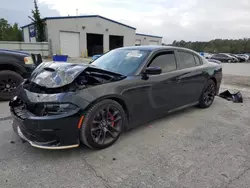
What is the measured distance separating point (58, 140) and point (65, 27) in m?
22.2

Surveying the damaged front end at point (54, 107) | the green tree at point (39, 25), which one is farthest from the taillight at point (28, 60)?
the green tree at point (39, 25)

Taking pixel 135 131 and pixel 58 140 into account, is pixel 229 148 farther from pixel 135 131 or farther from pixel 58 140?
pixel 58 140

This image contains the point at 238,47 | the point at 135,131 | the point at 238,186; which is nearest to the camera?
the point at 238,186

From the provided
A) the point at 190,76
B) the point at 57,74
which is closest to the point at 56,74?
the point at 57,74

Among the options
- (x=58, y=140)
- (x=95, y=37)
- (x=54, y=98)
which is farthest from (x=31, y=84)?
(x=95, y=37)

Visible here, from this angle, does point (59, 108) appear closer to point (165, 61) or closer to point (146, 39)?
point (165, 61)

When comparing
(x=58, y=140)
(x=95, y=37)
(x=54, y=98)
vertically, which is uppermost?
(x=95, y=37)

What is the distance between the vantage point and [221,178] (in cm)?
209

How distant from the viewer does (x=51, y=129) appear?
2.14 metres

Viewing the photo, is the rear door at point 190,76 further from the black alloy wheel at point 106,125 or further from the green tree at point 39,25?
the green tree at point 39,25

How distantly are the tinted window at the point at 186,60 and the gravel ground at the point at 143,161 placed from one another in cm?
127

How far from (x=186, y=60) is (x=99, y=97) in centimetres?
233

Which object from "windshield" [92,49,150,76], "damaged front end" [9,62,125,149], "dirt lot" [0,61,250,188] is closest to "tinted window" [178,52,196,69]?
"windshield" [92,49,150,76]

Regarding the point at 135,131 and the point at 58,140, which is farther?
the point at 135,131
